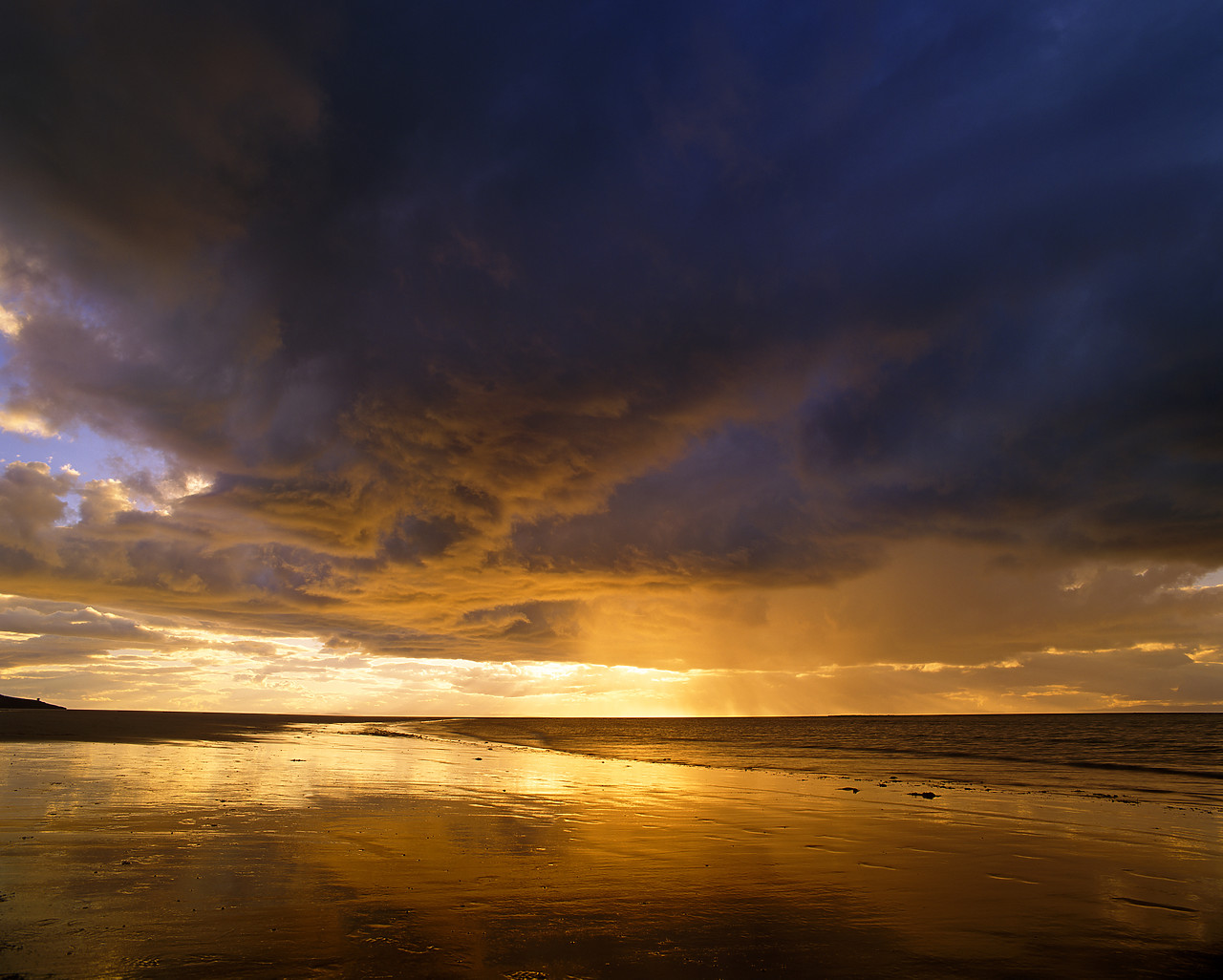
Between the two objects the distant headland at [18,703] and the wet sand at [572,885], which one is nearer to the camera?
the wet sand at [572,885]

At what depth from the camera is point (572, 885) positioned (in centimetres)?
1080

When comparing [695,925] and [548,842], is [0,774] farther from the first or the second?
[695,925]

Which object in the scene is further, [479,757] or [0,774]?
[479,757]

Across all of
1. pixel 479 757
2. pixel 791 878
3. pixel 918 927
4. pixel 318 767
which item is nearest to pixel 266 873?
pixel 791 878

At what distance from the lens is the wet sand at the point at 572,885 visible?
7.67 m

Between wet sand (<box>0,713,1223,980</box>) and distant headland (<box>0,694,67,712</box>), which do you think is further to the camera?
distant headland (<box>0,694,67,712</box>)

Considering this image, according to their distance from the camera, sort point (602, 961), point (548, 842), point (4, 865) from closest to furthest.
→ point (602, 961)
point (4, 865)
point (548, 842)

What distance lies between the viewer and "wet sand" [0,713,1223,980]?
25.2ft

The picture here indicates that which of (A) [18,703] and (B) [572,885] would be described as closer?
(B) [572,885]

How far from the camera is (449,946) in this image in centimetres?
779

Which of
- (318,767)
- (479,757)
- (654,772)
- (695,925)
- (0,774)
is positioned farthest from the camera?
(479,757)

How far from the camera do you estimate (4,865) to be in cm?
1042

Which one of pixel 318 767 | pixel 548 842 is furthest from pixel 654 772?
pixel 548 842

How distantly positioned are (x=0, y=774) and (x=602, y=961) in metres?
23.5
